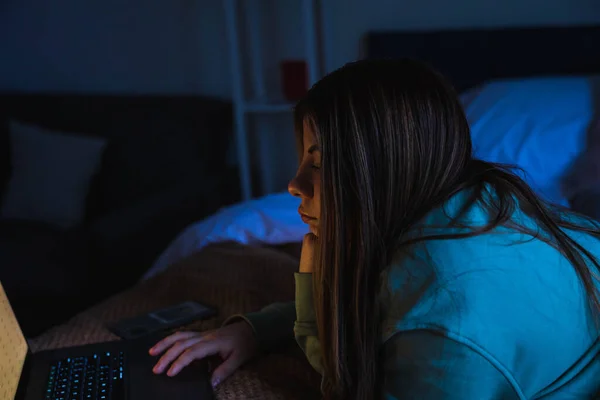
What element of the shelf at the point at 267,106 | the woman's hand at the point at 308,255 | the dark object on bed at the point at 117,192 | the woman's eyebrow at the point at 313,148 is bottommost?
the dark object on bed at the point at 117,192

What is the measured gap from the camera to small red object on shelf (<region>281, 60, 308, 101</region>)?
2.37 m

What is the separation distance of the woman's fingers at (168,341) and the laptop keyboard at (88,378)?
5 centimetres

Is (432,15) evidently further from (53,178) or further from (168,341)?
(168,341)

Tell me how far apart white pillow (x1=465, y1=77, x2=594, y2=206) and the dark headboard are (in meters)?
0.25

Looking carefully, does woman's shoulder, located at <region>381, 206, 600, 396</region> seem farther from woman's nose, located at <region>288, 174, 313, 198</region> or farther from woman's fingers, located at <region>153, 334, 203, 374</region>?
woman's fingers, located at <region>153, 334, 203, 374</region>

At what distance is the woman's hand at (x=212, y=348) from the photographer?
3.24ft

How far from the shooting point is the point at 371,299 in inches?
32.9

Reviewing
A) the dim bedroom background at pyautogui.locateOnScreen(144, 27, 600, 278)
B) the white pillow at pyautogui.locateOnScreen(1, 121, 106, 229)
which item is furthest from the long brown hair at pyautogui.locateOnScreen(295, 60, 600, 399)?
the white pillow at pyautogui.locateOnScreen(1, 121, 106, 229)

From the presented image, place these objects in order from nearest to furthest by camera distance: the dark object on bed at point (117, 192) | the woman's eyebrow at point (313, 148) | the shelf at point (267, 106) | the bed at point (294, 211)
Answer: the woman's eyebrow at point (313, 148)
the bed at point (294, 211)
the dark object on bed at point (117, 192)
the shelf at point (267, 106)

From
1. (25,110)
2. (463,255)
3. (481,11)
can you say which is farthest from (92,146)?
(463,255)

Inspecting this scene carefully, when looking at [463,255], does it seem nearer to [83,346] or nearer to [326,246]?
[326,246]

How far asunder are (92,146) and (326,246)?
1779 millimetres

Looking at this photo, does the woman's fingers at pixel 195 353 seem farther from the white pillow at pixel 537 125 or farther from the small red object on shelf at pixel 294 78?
the small red object on shelf at pixel 294 78

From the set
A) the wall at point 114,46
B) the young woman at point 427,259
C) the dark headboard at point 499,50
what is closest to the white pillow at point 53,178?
the wall at point 114,46
